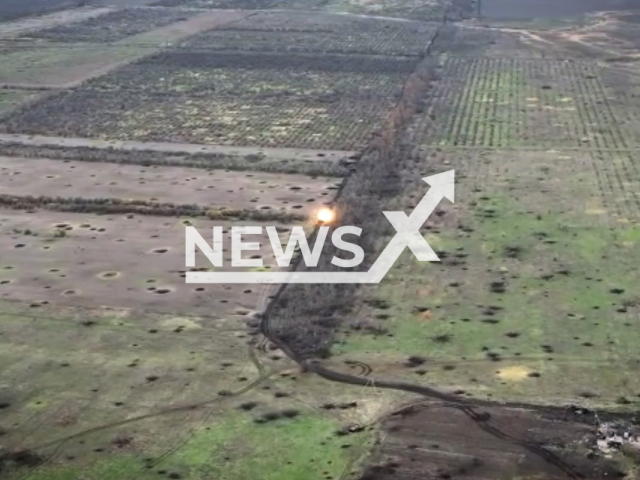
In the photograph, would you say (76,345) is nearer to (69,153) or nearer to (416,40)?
(69,153)

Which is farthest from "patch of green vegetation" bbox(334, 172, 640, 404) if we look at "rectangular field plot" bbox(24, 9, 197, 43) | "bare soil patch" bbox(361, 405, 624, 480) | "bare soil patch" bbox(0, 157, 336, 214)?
"rectangular field plot" bbox(24, 9, 197, 43)

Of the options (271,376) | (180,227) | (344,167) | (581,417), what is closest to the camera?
(581,417)

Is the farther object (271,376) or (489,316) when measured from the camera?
(489,316)

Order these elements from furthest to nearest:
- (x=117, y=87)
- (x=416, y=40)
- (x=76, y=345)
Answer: (x=416, y=40) → (x=117, y=87) → (x=76, y=345)

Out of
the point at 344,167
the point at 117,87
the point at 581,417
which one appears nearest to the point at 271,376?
the point at 581,417

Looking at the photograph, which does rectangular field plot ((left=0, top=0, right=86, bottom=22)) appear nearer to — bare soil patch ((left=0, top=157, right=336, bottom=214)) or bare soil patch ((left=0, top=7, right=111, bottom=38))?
bare soil patch ((left=0, top=7, right=111, bottom=38))

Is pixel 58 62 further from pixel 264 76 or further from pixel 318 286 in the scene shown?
pixel 318 286

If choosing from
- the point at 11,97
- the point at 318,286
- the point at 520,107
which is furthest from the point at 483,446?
the point at 11,97

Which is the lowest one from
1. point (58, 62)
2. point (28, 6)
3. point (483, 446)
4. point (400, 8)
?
point (400, 8)
